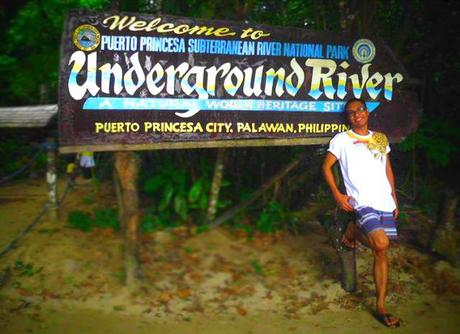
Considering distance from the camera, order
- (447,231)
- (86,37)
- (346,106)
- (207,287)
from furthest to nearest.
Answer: (447,231) → (207,287) → (346,106) → (86,37)

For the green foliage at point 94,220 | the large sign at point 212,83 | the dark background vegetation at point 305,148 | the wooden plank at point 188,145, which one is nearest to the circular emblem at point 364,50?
the large sign at point 212,83

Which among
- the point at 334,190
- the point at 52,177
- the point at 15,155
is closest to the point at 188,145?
the point at 334,190

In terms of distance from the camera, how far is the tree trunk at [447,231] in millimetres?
4957

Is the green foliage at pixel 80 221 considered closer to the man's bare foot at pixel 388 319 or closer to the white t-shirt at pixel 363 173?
the white t-shirt at pixel 363 173

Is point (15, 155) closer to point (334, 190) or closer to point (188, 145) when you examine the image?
point (188, 145)

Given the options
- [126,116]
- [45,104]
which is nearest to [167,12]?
[126,116]

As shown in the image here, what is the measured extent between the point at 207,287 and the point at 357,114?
215 cm

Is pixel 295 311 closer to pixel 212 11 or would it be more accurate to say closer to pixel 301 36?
pixel 301 36

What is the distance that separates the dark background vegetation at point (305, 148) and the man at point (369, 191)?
3.38ft

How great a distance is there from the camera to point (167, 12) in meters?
5.12

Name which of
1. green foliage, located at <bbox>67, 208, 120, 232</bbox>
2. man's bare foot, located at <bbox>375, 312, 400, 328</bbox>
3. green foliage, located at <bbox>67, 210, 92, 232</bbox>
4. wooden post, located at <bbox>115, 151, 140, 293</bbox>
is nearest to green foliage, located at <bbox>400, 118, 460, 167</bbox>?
man's bare foot, located at <bbox>375, 312, 400, 328</bbox>

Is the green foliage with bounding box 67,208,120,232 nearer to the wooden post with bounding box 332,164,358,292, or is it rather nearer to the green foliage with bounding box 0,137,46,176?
the wooden post with bounding box 332,164,358,292

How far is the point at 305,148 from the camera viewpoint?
548cm

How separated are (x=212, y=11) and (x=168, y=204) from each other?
2194mm
